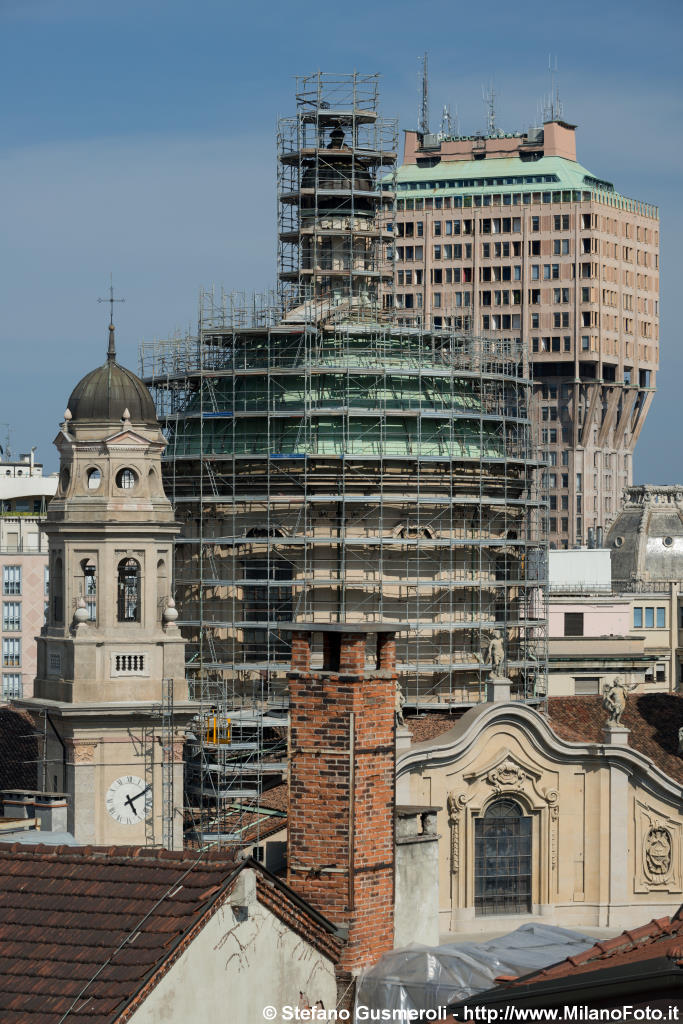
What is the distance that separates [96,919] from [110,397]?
35.6 meters

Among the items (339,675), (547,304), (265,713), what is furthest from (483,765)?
(547,304)

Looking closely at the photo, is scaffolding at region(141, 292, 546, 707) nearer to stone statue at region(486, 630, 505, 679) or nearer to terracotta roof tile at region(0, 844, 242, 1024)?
stone statue at region(486, 630, 505, 679)

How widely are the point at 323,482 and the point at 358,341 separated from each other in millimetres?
6297

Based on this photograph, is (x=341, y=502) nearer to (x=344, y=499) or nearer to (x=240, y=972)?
(x=344, y=499)

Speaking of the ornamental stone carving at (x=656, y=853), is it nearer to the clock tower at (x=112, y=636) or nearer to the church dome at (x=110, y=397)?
the clock tower at (x=112, y=636)

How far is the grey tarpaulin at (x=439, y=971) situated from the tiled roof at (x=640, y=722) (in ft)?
127

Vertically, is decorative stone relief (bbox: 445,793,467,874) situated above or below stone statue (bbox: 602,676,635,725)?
below

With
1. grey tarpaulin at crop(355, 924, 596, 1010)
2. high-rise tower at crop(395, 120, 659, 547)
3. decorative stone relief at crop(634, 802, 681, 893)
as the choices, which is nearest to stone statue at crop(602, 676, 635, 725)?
decorative stone relief at crop(634, 802, 681, 893)

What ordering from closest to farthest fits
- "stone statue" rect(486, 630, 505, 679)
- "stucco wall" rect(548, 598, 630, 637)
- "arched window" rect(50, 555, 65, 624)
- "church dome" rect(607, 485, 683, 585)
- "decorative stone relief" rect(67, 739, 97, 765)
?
"decorative stone relief" rect(67, 739, 97, 765)
"arched window" rect(50, 555, 65, 624)
"stone statue" rect(486, 630, 505, 679)
"stucco wall" rect(548, 598, 630, 637)
"church dome" rect(607, 485, 683, 585)

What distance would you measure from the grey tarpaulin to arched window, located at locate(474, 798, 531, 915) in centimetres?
3148

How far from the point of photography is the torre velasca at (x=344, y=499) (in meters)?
73.4

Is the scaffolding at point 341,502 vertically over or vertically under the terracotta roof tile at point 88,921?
over

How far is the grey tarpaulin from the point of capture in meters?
32.5

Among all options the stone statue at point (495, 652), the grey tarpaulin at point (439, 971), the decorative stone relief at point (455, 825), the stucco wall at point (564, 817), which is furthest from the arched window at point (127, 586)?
the grey tarpaulin at point (439, 971)
